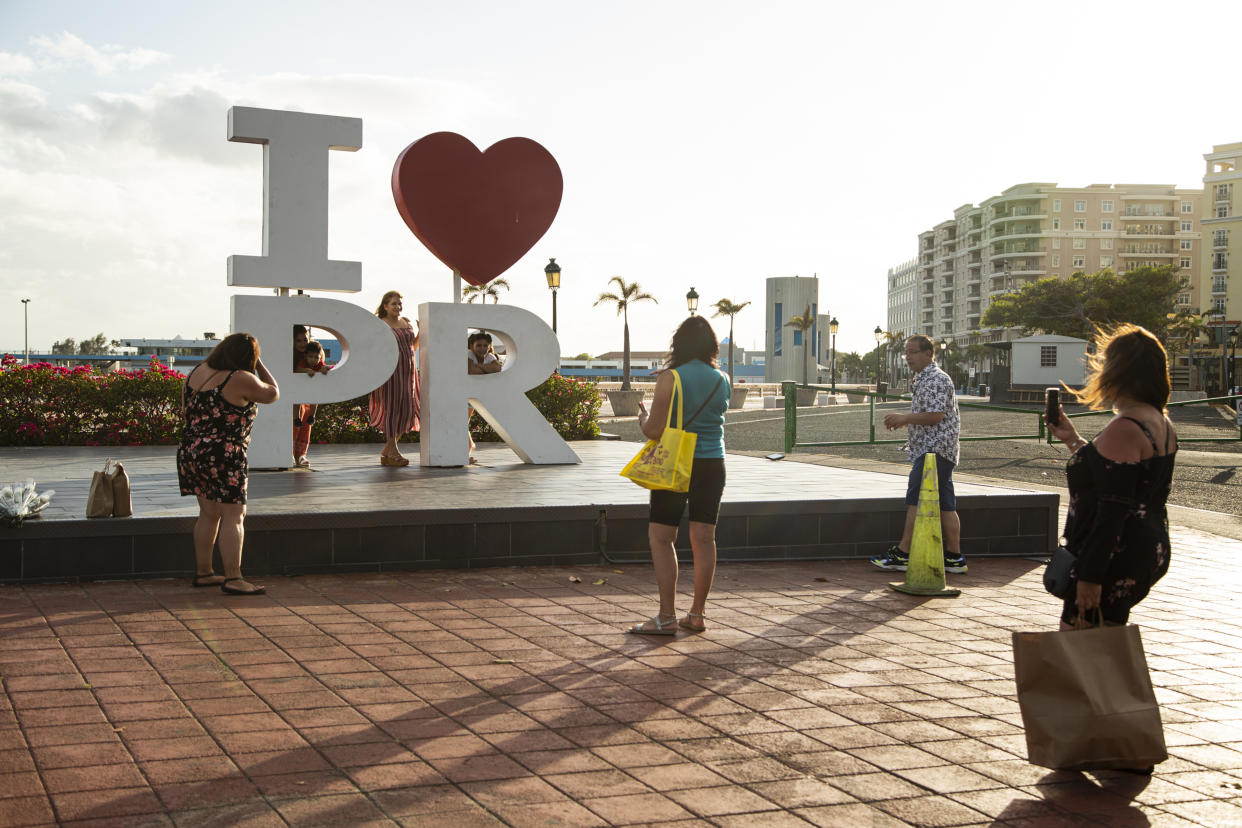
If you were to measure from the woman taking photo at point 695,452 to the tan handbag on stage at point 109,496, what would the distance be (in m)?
3.39

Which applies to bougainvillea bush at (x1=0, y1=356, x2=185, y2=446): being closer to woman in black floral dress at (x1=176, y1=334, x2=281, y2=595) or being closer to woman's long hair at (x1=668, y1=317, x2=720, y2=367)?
woman in black floral dress at (x1=176, y1=334, x2=281, y2=595)

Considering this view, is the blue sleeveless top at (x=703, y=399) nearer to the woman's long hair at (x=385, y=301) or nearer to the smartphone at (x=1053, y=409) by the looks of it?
the smartphone at (x=1053, y=409)

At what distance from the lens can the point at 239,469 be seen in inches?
246

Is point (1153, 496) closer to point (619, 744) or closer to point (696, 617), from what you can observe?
point (619, 744)

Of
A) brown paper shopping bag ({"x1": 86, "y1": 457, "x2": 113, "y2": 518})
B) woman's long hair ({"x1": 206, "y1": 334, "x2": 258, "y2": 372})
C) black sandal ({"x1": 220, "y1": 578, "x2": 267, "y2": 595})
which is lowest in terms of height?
black sandal ({"x1": 220, "y1": 578, "x2": 267, "y2": 595})

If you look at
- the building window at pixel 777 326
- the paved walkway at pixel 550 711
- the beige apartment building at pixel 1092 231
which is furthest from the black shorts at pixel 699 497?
the building window at pixel 777 326

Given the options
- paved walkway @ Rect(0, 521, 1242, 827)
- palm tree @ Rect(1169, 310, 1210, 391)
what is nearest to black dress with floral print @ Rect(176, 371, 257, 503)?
paved walkway @ Rect(0, 521, 1242, 827)

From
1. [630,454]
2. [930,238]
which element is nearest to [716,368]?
[630,454]

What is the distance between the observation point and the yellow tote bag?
5.36 metres

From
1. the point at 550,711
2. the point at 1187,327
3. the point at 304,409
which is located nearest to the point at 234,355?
the point at 550,711

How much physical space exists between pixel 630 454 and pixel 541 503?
6.06m

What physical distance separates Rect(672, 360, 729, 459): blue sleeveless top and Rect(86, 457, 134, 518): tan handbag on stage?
355 cm

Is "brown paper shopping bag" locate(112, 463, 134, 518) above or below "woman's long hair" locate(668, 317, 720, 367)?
below

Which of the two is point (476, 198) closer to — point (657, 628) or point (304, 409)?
point (304, 409)
